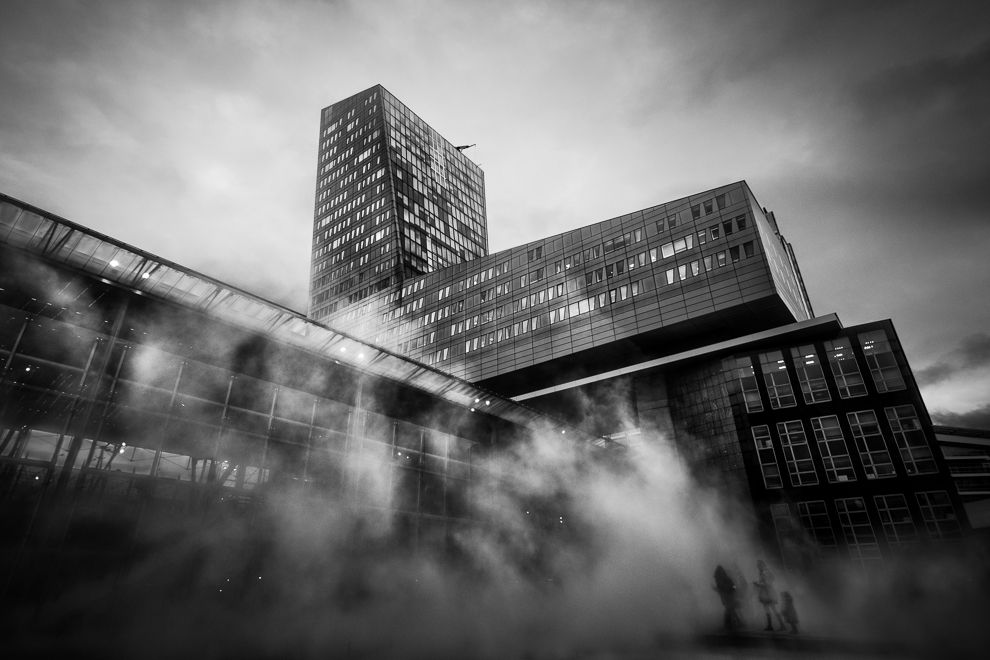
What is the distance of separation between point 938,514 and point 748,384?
1215cm

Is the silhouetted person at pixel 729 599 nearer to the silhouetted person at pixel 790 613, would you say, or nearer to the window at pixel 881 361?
the silhouetted person at pixel 790 613

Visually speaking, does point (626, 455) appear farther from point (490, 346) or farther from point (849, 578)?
point (490, 346)

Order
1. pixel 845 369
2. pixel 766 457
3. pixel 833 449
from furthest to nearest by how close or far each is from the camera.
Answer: pixel 766 457
pixel 845 369
pixel 833 449

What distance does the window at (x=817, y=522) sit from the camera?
30391mm

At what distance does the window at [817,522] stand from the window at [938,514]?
15.5 feet

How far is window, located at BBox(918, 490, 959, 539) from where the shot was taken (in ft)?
91.6

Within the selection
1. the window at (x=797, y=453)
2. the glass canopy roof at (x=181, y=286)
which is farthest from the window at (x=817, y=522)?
the glass canopy roof at (x=181, y=286)

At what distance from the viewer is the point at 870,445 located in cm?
3145

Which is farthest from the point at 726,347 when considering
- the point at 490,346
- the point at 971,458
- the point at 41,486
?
the point at 971,458

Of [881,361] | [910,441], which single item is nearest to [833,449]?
[910,441]

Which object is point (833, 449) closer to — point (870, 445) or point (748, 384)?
point (870, 445)

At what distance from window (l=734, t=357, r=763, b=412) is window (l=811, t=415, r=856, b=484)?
350 cm

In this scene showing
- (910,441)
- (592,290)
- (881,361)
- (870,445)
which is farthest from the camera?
(592,290)

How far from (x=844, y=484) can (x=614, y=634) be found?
1041 inches
